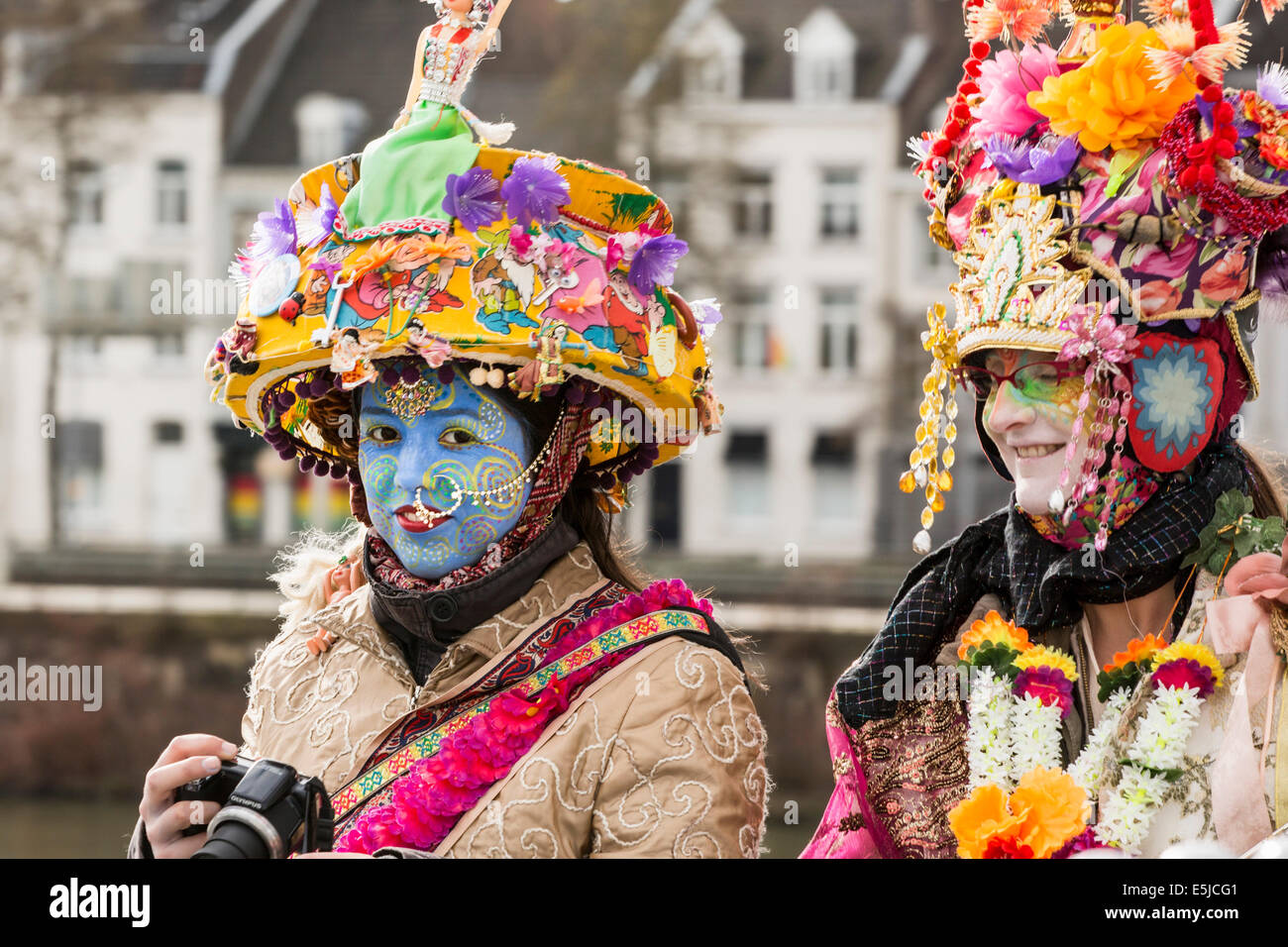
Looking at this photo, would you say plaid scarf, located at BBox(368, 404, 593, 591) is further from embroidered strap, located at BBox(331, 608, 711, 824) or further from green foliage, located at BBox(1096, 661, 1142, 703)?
green foliage, located at BBox(1096, 661, 1142, 703)

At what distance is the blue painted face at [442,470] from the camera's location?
370cm

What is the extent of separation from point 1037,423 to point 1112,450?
0.16 meters

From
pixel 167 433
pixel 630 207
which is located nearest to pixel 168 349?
pixel 167 433

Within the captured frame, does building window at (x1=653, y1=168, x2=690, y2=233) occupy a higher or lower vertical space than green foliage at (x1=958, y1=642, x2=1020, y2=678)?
higher

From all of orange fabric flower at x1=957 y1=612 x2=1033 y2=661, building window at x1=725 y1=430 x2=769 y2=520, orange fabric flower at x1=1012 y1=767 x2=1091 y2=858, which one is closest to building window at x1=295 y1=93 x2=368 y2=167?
building window at x1=725 y1=430 x2=769 y2=520

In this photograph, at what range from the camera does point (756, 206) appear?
22.8 metres

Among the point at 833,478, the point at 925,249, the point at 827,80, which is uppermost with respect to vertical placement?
the point at 827,80

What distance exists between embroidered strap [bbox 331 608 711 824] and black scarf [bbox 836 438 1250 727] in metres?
0.50

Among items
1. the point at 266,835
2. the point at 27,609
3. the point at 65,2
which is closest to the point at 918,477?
the point at 266,835

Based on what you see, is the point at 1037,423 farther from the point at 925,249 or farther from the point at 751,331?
the point at 925,249

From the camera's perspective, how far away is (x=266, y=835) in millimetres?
3164

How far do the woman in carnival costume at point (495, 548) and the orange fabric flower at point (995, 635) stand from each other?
0.51 m

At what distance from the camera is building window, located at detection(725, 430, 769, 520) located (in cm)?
2317
